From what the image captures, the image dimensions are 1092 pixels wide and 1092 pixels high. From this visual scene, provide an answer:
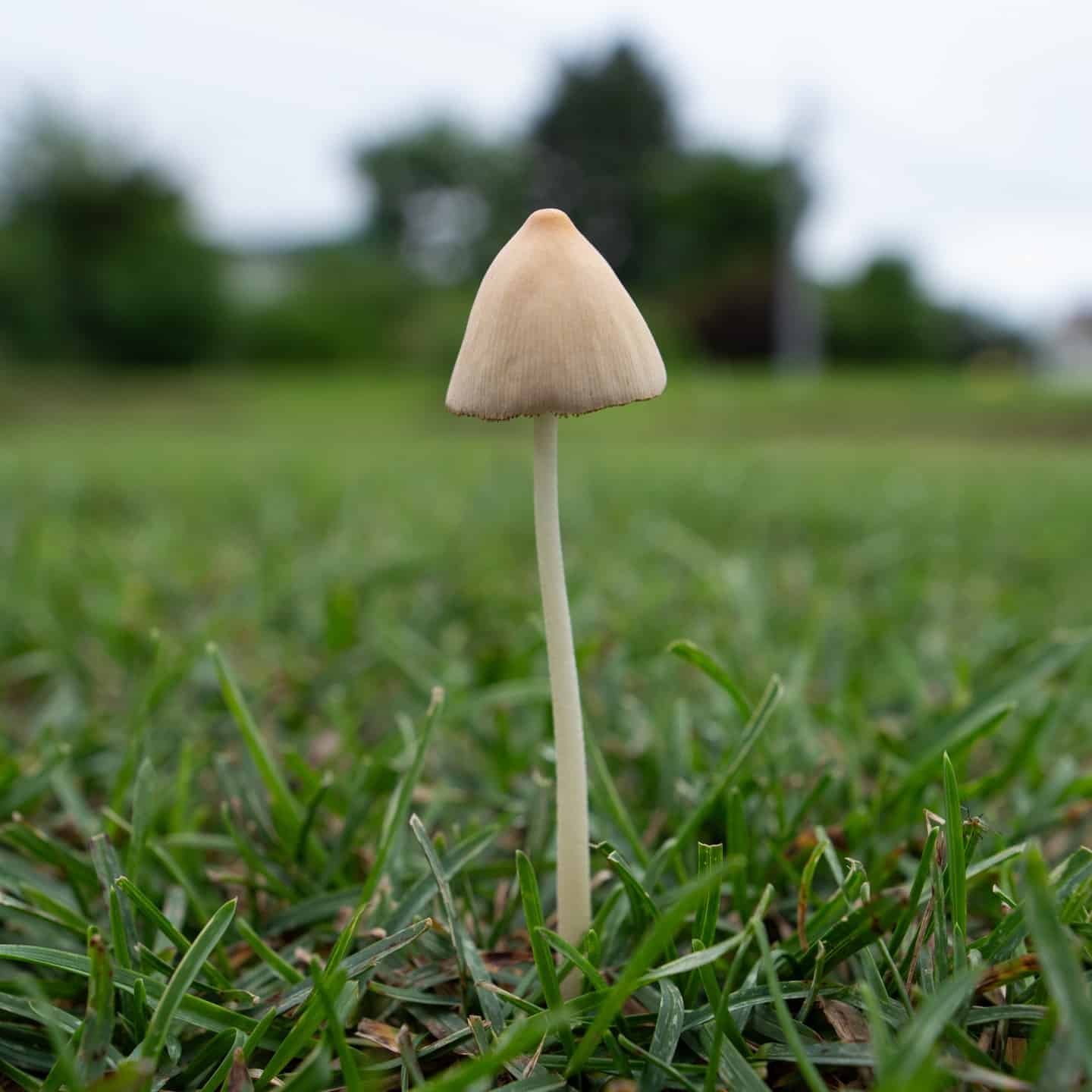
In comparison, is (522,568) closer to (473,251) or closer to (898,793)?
(898,793)

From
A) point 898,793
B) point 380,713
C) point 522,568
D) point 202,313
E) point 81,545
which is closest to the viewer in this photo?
point 898,793

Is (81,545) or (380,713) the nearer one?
(380,713)

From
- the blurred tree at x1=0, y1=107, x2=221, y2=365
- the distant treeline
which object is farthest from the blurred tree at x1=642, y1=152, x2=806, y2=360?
the blurred tree at x1=0, y1=107, x2=221, y2=365

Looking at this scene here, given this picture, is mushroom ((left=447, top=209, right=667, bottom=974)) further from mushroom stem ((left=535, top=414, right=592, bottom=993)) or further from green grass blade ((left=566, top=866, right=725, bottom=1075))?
green grass blade ((left=566, top=866, right=725, bottom=1075))

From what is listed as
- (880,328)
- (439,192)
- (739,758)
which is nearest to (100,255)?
(439,192)

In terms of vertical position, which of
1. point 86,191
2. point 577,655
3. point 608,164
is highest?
point 608,164

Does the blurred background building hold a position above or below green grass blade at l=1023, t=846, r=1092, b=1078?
above

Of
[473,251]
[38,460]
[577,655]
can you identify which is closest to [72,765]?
[577,655]

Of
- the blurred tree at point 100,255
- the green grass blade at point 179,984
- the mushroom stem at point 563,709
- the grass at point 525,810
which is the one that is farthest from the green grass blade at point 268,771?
the blurred tree at point 100,255
